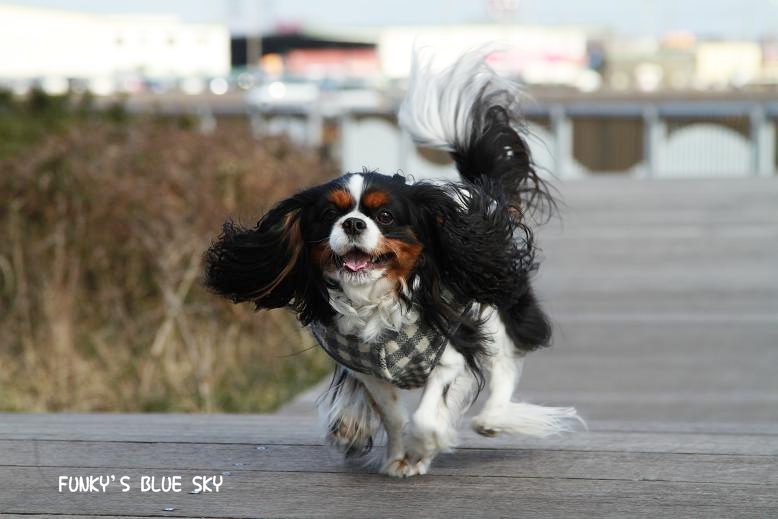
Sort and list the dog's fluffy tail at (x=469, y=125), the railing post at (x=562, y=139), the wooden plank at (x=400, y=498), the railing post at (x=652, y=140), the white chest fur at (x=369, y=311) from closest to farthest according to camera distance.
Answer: the wooden plank at (x=400, y=498)
the white chest fur at (x=369, y=311)
the dog's fluffy tail at (x=469, y=125)
the railing post at (x=562, y=139)
the railing post at (x=652, y=140)

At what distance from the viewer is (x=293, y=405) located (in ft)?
21.4

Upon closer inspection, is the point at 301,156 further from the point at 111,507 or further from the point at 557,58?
the point at 557,58

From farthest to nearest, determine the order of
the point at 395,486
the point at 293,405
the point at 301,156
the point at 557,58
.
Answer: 1. the point at 557,58
2. the point at 301,156
3. the point at 293,405
4. the point at 395,486

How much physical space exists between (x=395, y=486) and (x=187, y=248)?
4383 millimetres

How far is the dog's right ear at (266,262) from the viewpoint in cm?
373

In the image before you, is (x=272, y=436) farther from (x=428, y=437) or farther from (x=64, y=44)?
(x=64, y=44)

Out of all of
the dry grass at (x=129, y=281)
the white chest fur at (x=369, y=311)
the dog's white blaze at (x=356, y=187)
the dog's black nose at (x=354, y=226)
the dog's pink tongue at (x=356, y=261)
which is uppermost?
the dog's white blaze at (x=356, y=187)

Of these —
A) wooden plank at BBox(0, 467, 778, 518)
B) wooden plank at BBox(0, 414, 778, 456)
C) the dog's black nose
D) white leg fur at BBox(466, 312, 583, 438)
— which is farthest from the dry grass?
the dog's black nose

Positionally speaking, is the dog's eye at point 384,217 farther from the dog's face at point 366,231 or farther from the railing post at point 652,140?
the railing post at point 652,140

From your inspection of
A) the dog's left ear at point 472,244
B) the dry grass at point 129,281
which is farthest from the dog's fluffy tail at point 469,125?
the dry grass at point 129,281

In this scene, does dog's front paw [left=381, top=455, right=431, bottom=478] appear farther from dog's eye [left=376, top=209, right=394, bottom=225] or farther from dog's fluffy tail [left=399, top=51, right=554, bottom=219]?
dog's fluffy tail [left=399, top=51, right=554, bottom=219]

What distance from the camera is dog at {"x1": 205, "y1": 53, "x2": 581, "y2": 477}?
11.7 feet

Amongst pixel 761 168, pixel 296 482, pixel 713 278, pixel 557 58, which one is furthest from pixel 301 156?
pixel 557 58

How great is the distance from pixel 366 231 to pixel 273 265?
467mm
